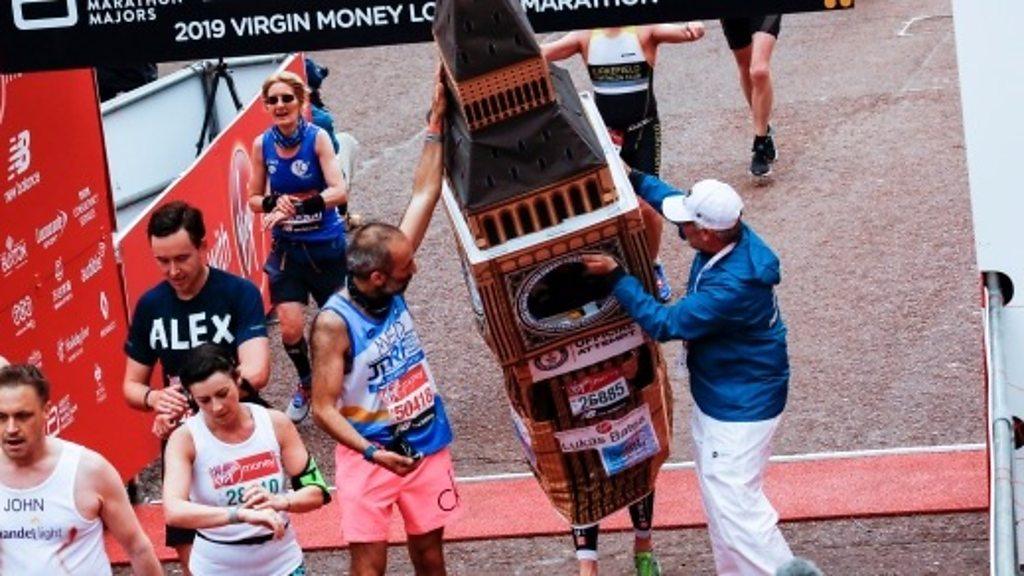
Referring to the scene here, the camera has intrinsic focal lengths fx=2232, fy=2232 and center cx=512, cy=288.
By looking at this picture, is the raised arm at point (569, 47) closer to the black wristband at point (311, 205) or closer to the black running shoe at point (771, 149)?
the black wristband at point (311, 205)

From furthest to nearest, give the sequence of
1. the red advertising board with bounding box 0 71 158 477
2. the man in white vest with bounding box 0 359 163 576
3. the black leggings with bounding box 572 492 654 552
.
Answer: the red advertising board with bounding box 0 71 158 477 < the black leggings with bounding box 572 492 654 552 < the man in white vest with bounding box 0 359 163 576

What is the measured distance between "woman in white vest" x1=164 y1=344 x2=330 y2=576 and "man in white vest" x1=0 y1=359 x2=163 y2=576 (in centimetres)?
25

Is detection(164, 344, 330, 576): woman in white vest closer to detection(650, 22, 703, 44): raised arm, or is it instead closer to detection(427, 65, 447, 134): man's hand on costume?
detection(427, 65, 447, 134): man's hand on costume

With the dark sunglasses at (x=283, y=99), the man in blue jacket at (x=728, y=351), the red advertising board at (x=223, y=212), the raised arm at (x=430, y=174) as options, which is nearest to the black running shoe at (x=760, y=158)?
the red advertising board at (x=223, y=212)

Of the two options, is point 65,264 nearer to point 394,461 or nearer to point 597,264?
point 394,461

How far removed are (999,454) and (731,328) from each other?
2352 mm

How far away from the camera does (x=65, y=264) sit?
10883mm

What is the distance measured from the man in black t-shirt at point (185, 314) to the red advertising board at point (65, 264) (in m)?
1.29

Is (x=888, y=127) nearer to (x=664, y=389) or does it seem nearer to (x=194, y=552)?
(x=664, y=389)

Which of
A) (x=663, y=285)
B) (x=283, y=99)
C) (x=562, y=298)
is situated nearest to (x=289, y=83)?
(x=283, y=99)

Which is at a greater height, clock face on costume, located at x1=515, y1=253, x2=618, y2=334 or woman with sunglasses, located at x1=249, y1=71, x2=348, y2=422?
clock face on costume, located at x1=515, y1=253, x2=618, y2=334

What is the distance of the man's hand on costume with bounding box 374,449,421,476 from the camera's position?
8.60m

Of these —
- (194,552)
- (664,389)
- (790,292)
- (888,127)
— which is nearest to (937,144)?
(888,127)

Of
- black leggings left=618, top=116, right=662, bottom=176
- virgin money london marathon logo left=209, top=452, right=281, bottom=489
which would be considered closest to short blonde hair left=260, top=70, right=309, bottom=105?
black leggings left=618, top=116, right=662, bottom=176
